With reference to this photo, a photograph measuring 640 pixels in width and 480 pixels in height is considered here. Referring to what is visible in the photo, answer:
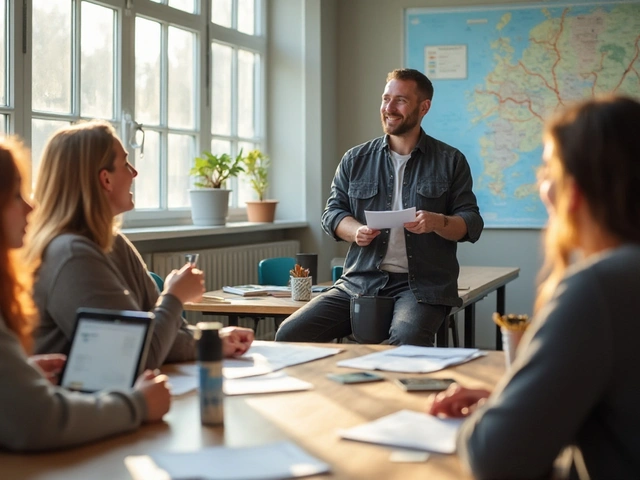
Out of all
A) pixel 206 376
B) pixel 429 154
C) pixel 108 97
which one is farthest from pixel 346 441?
pixel 108 97

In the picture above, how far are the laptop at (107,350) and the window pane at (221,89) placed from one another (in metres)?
4.24

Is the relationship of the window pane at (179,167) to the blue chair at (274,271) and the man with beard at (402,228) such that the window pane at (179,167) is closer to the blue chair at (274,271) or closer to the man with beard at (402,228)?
the blue chair at (274,271)

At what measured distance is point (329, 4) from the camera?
6406mm

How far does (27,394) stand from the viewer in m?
1.43

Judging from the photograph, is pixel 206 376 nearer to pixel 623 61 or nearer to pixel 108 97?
pixel 108 97

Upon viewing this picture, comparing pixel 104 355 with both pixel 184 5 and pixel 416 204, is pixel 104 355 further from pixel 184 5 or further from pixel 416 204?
pixel 184 5

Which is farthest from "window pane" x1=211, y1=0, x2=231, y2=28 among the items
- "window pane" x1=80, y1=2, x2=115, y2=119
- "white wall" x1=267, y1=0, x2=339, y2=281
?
"window pane" x1=80, y1=2, x2=115, y2=119

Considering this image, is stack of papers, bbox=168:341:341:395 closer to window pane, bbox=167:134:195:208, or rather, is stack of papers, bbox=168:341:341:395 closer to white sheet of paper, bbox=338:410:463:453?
white sheet of paper, bbox=338:410:463:453

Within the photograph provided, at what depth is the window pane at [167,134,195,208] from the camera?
5.45 meters

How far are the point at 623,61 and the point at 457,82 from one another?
3.72ft

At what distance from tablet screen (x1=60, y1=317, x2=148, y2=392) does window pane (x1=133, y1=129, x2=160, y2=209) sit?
3.47m

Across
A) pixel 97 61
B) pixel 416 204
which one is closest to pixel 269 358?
pixel 416 204

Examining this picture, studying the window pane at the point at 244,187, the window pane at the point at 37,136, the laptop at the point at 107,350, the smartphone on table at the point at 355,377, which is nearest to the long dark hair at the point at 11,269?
the laptop at the point at 107,350

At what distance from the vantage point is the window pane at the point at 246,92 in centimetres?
620
